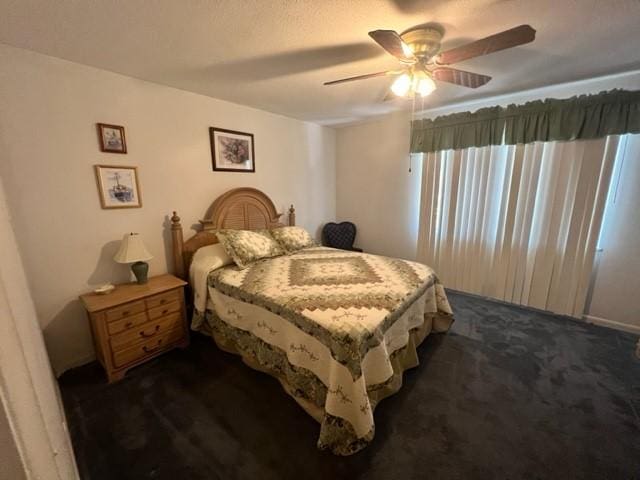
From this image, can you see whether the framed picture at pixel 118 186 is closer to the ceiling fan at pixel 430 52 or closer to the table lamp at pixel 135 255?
the table lamp at pixel 135 255

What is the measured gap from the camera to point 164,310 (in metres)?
2.13

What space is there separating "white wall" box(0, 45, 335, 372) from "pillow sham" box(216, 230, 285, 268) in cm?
46

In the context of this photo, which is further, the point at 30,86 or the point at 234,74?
the point at 234,74

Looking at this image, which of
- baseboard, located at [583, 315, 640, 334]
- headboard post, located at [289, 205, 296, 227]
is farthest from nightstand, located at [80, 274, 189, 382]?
baseboard, located at [583, 315, 640, 334]

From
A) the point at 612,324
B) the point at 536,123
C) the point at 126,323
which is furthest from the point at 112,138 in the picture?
the point at 612,324

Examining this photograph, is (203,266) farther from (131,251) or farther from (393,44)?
(393,44)

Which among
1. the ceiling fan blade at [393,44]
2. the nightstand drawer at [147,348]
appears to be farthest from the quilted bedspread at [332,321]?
the ceiling fan blade at [393,44]

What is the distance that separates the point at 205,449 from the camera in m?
1.44

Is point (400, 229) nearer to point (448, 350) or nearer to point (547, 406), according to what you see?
point (448, 350)

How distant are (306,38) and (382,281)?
1705 mm

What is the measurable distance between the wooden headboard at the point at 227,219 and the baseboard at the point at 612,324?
3.47m

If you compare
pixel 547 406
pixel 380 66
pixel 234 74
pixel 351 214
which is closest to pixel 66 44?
pixel 234 74

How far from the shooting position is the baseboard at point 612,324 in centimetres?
245

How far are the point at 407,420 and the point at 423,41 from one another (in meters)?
2.29
